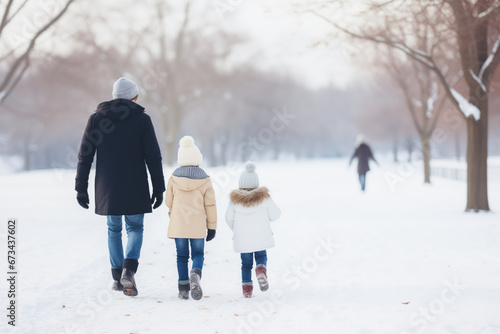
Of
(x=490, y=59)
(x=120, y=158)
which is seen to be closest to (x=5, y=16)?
(x=120, y=158)

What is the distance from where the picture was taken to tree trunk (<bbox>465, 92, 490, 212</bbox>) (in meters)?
11.8

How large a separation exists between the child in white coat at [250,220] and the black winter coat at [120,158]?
84cm

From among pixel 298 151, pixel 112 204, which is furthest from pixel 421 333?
pixel 298 151

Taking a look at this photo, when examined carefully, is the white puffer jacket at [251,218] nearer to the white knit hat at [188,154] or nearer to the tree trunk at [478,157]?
the white knit hat at [188,154]

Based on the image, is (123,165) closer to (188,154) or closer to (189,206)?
(188,154)

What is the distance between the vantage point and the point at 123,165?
5191mm

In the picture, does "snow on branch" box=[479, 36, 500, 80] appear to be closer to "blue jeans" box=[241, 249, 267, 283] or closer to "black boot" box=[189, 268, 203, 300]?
"blue jeans" box=[241, 249, 267, 283]

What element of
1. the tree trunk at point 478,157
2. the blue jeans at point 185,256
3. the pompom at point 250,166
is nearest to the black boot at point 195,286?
the blue jeans at point 185,256

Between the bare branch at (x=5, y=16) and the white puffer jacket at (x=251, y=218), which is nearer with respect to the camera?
the white puffer jacket at (x=251, y=218)

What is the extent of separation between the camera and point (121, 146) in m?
5.19

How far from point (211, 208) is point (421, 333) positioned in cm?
228

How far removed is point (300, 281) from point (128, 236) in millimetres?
2038

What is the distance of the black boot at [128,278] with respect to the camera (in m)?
5.18

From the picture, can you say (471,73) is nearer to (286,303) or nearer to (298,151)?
(286,303)
